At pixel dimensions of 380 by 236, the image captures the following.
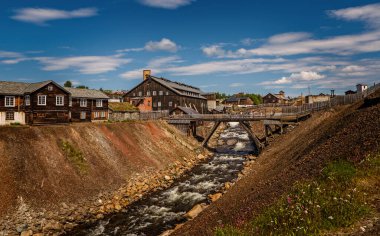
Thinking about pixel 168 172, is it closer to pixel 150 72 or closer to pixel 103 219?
pixel 103 219

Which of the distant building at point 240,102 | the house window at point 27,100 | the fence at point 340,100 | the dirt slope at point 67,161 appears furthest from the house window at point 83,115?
the distant building at point 240,102

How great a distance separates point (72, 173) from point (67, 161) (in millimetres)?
2087

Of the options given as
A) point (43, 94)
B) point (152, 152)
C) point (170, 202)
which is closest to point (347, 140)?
point (170, 202)

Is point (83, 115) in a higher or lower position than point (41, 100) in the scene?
lower

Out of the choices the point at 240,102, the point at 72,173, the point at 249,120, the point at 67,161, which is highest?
the point at 240,102

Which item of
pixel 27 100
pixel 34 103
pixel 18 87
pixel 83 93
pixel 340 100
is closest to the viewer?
pixel 27 100

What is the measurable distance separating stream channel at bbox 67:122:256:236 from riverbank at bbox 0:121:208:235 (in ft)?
4.25

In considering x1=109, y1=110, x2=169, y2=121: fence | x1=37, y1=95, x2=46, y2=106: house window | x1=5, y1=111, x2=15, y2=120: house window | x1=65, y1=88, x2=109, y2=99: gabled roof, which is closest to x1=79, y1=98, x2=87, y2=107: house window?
x1=65, y1=88, x2=109, y2=99: gabled roof

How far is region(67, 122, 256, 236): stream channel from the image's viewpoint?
22.6 m

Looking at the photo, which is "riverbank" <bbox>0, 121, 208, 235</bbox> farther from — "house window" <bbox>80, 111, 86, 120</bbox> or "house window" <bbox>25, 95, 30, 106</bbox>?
"house window" <bbox>80, 111, 86, 120</bbox>

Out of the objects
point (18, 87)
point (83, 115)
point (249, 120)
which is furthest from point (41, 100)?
point (249, 120)

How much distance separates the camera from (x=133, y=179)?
112ft

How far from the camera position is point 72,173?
98.0 feet

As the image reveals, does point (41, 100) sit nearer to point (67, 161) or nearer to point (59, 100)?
point (59, 100)
